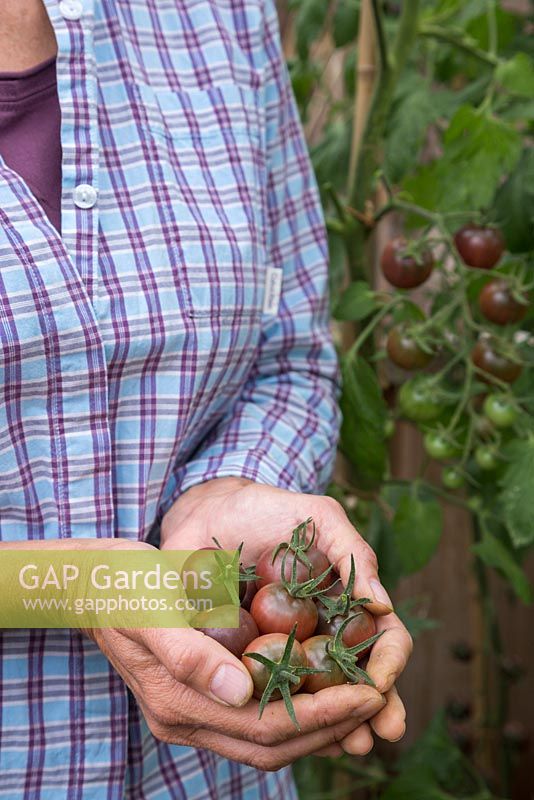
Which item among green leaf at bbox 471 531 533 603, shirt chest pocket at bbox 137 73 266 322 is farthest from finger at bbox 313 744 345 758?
green leaf at bbox 471 531 533 603

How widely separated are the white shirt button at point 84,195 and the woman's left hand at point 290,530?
25 cm

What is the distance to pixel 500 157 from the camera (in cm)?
101

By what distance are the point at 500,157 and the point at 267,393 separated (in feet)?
1.28

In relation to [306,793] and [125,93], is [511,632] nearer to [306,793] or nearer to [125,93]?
[306,793]

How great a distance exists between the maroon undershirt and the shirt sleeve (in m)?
0.24

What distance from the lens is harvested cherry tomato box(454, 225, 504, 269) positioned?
0.99m

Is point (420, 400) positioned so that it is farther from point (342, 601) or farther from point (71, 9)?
point (71, 9)

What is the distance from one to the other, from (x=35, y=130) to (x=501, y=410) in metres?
0.55

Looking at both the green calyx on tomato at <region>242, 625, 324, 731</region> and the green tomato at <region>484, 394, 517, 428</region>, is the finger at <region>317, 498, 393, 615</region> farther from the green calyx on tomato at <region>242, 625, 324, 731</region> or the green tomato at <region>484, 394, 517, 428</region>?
the green tomato at <region>484, 394, 517, 428</region>

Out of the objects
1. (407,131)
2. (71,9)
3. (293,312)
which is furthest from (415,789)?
(71,9)

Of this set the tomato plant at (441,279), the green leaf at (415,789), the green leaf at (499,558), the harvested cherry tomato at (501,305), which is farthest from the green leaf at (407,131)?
the green leaf at (415,789)

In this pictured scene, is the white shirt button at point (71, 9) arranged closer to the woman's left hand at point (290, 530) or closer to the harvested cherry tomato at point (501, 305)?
the woman's left hand at point (290, 530)

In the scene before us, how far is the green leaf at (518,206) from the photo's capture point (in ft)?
3.41

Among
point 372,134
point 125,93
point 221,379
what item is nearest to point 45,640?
point 221,379
